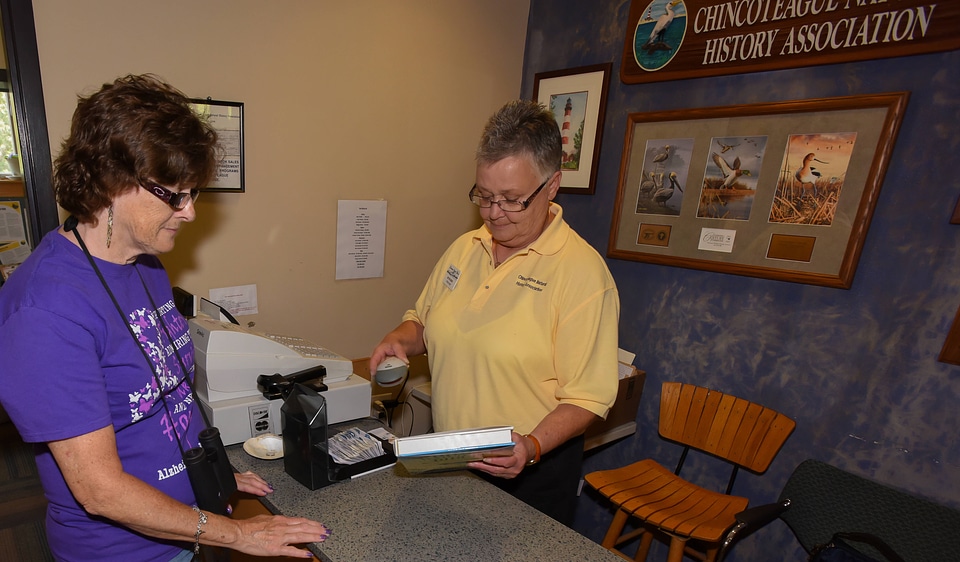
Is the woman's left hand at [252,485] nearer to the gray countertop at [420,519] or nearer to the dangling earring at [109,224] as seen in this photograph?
the gray countertop at [420,519]

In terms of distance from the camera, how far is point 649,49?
2.02 meters

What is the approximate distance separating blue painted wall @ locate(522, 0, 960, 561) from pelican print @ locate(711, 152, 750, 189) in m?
0.23

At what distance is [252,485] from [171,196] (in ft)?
2.36

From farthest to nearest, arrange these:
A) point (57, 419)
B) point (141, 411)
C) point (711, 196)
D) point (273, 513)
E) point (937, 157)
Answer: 1. point (711, 196)
2. point (937, 157)
3. point (273, 513)
4. point (141, 411)
5. point (57, 419)

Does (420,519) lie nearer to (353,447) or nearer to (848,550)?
(353,447)

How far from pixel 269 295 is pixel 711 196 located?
189cm

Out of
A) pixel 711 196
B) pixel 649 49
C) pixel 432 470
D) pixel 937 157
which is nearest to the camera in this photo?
pixel 432 470

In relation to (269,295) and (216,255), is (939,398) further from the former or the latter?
(216,255)

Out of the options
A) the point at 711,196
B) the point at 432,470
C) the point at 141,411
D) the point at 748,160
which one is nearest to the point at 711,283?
the point at 711,196

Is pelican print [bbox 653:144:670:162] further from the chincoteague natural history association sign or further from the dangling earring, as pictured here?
the dangling earring

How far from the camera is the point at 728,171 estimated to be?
6.05 feet

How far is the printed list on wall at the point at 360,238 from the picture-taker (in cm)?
208

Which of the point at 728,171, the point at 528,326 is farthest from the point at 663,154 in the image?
the point at 528,326

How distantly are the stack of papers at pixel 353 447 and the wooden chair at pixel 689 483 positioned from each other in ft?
3.30
